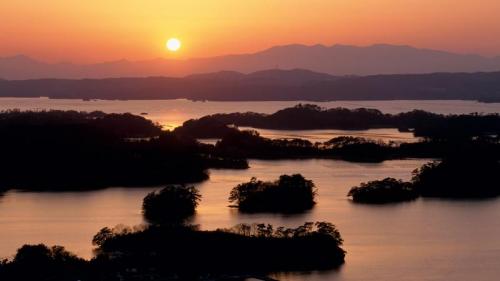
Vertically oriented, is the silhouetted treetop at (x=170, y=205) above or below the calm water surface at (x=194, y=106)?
below

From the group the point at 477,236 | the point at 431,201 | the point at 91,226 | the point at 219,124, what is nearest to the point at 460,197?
the point at 431,201

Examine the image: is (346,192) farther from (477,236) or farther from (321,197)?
(477,236)

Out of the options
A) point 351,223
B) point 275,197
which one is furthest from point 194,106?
point 351,223

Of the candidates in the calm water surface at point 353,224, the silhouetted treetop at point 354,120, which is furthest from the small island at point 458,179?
the silhouetted treetop at point 354,120

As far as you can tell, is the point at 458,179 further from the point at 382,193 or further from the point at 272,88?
the point at 272,88

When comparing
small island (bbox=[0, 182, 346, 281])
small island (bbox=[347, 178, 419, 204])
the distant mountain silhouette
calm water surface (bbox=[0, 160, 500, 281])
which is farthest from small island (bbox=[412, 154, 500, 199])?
the distant mountain silhouette

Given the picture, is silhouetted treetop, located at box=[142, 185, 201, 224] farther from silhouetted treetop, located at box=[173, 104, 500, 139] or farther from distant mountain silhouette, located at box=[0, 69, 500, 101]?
distant mountain silhouette, located at box=[0, 69, 500, 101]

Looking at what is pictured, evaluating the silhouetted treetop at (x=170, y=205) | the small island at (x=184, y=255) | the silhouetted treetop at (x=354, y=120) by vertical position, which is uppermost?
the silhouetted treetop at (x=354, y=120)

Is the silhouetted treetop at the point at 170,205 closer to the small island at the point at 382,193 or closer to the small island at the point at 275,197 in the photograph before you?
the small island at the point at 275,197
